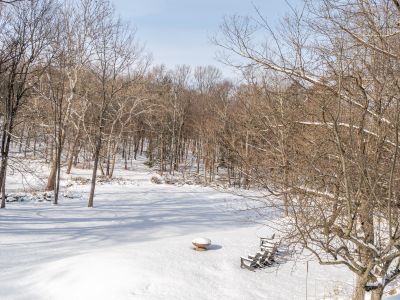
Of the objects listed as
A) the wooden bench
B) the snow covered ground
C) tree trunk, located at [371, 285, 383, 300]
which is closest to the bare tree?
tree trunk, located at [371, 285, 383, 300]

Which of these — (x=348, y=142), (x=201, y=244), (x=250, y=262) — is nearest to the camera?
(x=348, y=142)

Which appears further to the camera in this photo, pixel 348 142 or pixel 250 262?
pixel 250 262

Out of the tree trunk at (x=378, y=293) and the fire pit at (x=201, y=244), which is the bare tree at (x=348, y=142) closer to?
the tree trunk at (x=378, y=293)

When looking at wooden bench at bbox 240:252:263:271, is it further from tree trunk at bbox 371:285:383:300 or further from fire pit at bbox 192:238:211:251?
tree trunk at bbox 371:285:383:300

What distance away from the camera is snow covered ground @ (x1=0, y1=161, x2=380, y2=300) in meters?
8.00

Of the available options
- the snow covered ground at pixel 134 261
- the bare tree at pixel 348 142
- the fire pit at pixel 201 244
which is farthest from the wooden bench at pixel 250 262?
the bare tree at pixel 348 142

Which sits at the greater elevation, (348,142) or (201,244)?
(348,142)

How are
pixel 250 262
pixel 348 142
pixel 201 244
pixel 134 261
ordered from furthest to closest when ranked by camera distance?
1. pixel 201 244
2. pixel 250 262
3. pixel 134 261
4. pixel 348 142

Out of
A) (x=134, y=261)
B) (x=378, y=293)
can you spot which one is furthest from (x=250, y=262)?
(x=378, y=293)

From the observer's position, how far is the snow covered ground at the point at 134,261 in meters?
8.00

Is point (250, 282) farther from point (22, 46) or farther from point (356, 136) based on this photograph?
point (22, 46)

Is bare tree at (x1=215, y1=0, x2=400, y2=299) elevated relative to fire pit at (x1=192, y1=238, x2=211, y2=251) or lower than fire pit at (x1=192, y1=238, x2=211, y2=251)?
elevated

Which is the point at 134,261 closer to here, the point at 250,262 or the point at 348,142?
the point at 250,262

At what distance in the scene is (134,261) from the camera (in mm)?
9227
